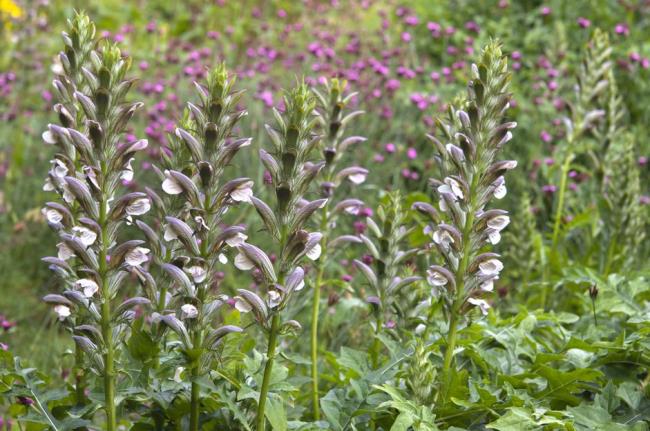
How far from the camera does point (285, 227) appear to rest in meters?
2.71

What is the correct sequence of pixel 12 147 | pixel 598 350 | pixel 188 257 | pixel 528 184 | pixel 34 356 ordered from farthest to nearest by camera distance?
pixel 12 147 → pixel 528 184 → pixel 34 356 → pixel 598 350 → pixel 188 257

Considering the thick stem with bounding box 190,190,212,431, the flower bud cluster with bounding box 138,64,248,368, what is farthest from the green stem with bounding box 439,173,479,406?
the thick stem with bounding box 190,190,212,431

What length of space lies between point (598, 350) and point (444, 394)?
723 mm

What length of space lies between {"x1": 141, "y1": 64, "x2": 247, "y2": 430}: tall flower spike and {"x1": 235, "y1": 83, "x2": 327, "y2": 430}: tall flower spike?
0.09 meters

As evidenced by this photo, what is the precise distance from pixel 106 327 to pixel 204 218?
479 millimetres

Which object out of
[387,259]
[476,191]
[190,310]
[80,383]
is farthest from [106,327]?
[476,191]

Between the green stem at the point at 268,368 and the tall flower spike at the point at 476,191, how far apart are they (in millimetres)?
553

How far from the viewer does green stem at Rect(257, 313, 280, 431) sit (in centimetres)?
271

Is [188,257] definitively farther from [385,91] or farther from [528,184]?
[385,91]

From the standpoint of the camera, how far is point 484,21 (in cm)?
848

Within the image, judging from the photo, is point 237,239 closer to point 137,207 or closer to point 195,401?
point 137,207

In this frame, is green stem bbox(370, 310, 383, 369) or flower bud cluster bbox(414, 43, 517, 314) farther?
green stem bbox(370, 310, 383, 369)

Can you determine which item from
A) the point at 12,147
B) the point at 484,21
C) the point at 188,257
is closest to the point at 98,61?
the point at 188,257

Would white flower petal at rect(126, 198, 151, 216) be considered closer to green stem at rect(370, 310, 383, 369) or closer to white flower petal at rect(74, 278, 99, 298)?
white flower petal at rect(74, 278, 99, 298)
